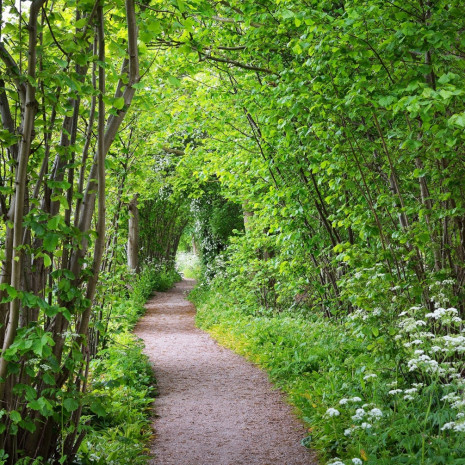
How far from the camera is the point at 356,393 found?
5059mm

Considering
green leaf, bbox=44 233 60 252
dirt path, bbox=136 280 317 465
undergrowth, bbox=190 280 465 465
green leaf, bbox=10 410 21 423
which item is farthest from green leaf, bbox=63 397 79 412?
dirt path, bbox=136 280 317 465

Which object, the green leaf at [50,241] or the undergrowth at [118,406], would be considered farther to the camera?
the undergrowth at [118,406]

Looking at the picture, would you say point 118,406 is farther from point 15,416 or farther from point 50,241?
point 50,241

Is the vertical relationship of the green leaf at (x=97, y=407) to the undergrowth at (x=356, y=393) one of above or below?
above

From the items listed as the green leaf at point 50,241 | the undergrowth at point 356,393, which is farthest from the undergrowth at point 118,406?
the undergrowth at point 356,393

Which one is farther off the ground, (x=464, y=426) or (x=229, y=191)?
(x=229, y=191)

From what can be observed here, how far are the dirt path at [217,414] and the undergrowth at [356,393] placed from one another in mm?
234

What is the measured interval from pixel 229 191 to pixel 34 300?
9251 millimetres

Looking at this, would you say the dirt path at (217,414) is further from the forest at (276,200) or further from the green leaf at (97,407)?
the green leaf at (97,407)

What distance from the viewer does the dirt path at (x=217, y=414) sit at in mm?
4797

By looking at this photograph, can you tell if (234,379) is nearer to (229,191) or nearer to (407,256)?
(407,256)

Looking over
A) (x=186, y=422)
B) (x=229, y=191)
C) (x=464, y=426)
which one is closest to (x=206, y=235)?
(x=229, y=191)

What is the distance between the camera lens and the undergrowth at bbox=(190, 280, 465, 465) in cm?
376

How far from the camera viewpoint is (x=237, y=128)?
10.3 metres
